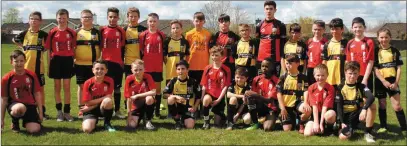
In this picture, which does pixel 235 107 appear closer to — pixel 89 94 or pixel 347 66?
pixel 347 66

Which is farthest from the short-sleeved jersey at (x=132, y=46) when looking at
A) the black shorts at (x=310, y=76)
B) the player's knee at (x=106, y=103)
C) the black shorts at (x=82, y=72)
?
the black shorts at (x=310, y=76)

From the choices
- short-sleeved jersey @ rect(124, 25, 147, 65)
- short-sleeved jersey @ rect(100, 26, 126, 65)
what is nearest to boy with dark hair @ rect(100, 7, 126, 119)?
short-sleeved jersey @ rect(100, 26, 126, 65)

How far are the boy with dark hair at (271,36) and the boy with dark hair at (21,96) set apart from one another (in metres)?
4.26

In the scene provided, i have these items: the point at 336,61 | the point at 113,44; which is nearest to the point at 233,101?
the point at 336,61

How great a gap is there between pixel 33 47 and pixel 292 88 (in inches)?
192

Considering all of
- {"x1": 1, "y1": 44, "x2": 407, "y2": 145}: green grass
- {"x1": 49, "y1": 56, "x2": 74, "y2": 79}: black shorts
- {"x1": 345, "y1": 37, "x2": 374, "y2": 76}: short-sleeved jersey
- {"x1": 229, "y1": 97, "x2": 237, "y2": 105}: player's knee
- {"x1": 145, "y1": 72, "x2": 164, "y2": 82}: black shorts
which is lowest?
{"x1": 1, "y1": 44, "x2": 407, "y2": 145}: green grass

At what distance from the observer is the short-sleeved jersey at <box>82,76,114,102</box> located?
6715 millimetres

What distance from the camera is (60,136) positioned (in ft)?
20.3

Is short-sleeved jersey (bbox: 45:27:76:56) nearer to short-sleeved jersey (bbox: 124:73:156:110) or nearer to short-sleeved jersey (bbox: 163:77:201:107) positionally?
short-sleeved jersey (bbox: 124:73:156:110)

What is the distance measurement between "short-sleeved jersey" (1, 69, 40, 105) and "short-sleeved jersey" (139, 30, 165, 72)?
2.17 m

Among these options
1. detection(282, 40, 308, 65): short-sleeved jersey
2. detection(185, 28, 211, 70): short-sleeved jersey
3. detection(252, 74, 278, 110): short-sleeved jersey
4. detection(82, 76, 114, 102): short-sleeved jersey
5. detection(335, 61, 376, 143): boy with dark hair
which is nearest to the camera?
detection(335, 61, 376, 143): boy with dark hair

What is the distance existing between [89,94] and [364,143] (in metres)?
4.46

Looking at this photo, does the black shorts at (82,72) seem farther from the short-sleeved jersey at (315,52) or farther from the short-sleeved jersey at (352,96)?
the short-sleeved jersey at (352,96)

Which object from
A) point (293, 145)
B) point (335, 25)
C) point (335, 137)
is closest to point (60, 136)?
point (293, 145)
